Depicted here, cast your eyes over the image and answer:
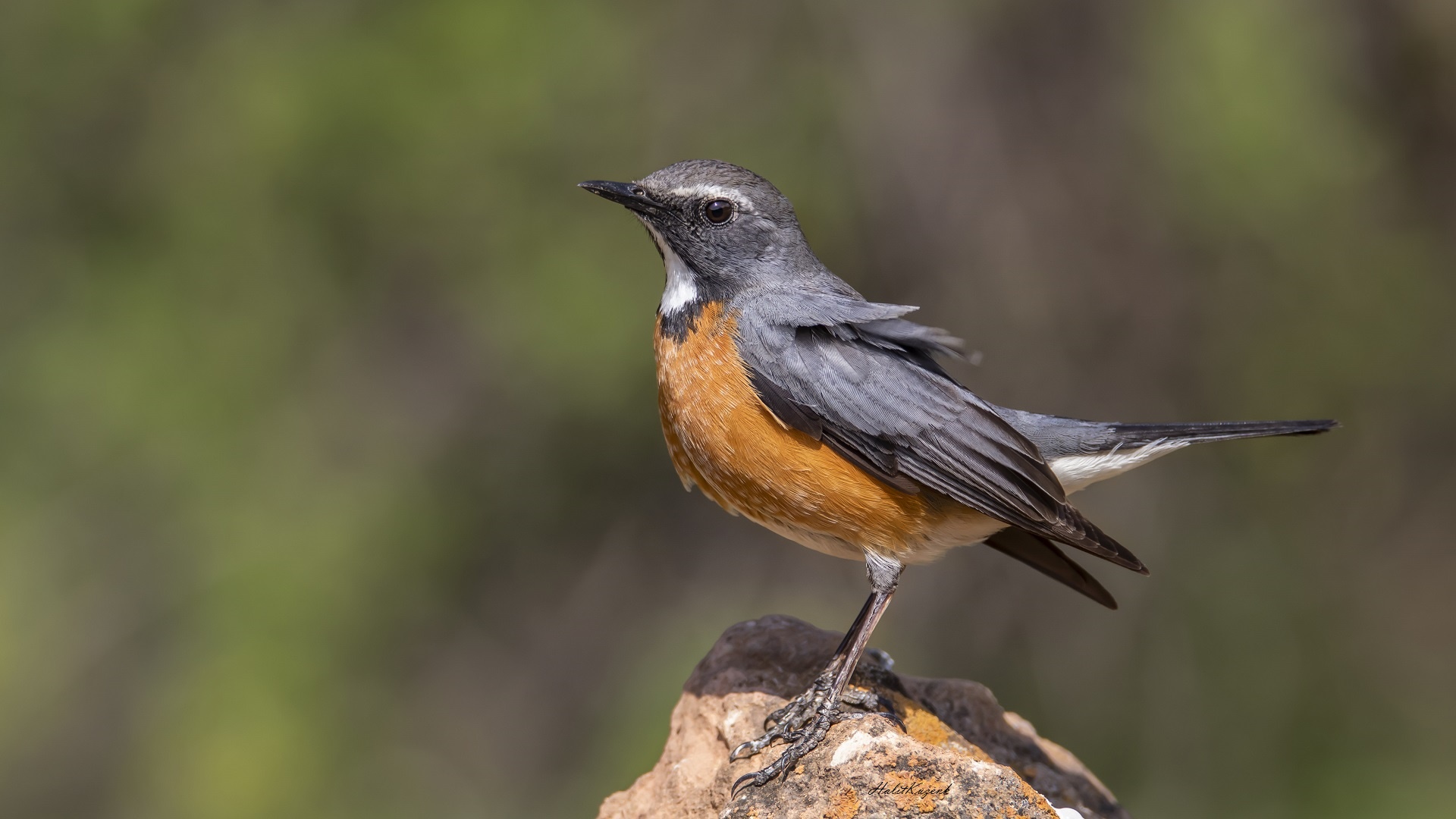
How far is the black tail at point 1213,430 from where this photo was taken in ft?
17.1

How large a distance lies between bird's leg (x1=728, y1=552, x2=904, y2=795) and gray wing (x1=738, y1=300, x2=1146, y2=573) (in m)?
0.40

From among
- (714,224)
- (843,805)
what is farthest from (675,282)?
(843,805)

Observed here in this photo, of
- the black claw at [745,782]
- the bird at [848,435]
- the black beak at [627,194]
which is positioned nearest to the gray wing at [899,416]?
the bird at [848,435]

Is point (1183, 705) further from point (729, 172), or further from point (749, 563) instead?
point (729, 172)

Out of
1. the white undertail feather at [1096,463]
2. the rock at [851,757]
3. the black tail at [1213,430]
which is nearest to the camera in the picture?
the rock at [851,757]

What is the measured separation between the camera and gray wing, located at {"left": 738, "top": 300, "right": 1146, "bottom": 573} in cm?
512

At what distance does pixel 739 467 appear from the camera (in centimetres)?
515

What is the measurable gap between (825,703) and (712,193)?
2210 mm

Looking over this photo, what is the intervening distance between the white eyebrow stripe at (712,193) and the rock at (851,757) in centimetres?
181

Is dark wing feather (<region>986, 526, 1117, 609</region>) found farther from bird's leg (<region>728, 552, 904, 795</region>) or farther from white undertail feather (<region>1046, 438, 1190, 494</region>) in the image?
bird's leg (<region>728, 552, 904, 795</region>)

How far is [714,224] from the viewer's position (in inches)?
223

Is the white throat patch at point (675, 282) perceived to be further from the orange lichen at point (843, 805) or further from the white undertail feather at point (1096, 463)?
the orange lichen at point (843, 805)

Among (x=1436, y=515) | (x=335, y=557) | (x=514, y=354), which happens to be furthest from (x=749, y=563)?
(x=1436, y=515)

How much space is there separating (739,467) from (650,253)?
396 centimetres
